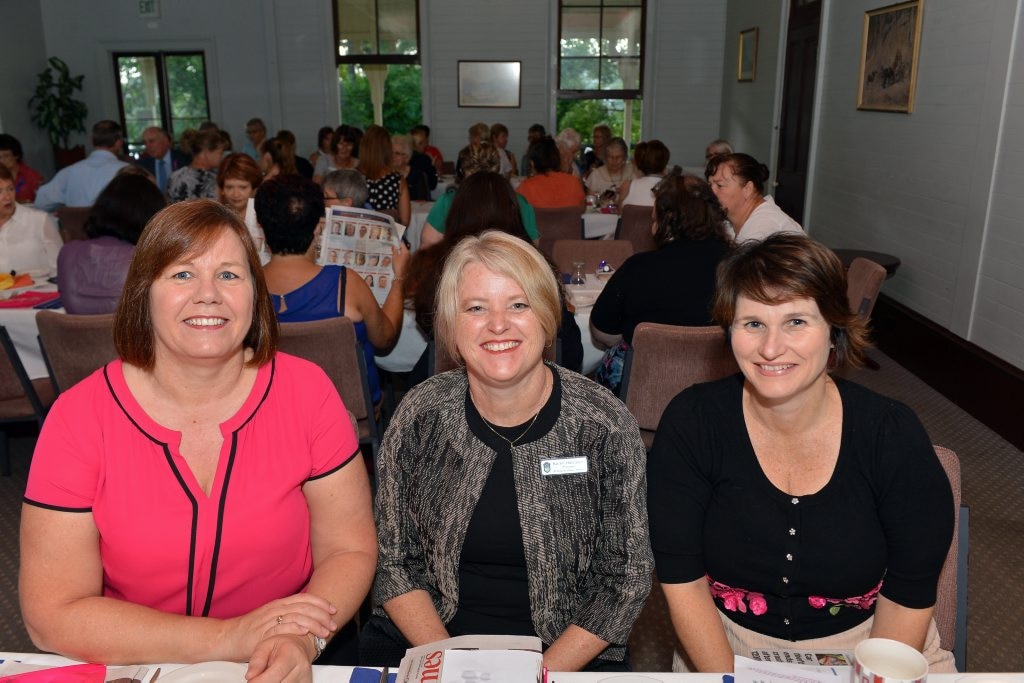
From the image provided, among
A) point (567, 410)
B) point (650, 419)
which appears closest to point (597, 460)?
point (567, 410)

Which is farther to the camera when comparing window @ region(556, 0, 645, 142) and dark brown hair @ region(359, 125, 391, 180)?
window @ region(556, 0, 645, 142)

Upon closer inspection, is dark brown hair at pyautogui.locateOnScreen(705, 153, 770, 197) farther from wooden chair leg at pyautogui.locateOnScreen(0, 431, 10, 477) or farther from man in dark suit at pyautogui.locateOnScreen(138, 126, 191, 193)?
man in dark suit at pyautogui.locateOnScreen(138, 126, 191, 193)

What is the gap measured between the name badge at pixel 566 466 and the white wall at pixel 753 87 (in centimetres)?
807

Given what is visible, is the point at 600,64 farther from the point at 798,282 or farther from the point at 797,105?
the point at 798,282

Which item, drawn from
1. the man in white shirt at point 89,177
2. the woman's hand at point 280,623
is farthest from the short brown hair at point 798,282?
the man in white shirt at point 89,177

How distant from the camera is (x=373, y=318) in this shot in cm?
331

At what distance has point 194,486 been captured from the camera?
1573 millimetres

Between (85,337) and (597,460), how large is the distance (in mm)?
2092

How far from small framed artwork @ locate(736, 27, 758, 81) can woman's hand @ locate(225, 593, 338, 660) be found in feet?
31.3

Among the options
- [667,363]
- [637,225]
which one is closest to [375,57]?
[637,225]

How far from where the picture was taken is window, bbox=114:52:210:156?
11.8 m

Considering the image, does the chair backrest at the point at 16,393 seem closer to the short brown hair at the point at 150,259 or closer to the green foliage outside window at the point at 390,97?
the short brown hair at the point at 150,259

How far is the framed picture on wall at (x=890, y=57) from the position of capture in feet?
18.5

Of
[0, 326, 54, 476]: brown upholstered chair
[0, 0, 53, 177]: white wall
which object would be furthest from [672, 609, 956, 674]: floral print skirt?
[0, 0, 53, 177]: white wall
